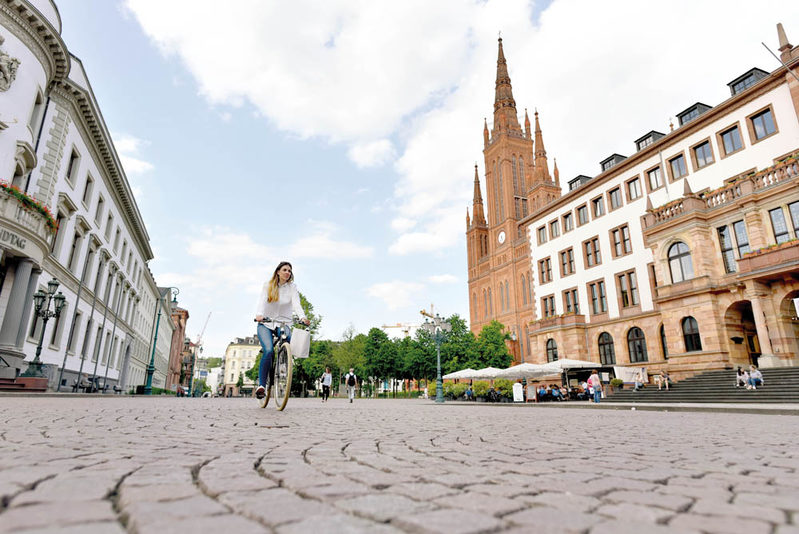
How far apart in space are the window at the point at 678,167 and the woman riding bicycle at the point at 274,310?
97.1ft

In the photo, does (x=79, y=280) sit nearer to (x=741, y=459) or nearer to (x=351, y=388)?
(x=351, y=388)

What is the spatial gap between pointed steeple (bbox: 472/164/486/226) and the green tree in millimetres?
25963

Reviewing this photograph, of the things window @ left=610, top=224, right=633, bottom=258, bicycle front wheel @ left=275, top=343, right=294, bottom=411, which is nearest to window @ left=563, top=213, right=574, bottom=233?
window @ left=610, top=224, right=633, bottom=258

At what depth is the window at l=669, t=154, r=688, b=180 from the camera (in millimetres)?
28544

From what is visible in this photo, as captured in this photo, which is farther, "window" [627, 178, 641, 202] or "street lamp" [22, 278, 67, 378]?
"window" [627, 178, 641, 202]

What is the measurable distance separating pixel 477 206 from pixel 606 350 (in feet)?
147

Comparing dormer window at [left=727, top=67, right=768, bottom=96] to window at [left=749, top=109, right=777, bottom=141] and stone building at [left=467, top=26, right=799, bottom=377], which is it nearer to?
stone building at [left=467, top=26, right=799, bottom=377]

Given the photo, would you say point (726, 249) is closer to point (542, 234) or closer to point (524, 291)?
point (542, 234)

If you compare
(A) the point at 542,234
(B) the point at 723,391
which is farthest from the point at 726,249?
(A) the point at 542,234

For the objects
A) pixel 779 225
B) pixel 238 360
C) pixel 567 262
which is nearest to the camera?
pixel 779 225

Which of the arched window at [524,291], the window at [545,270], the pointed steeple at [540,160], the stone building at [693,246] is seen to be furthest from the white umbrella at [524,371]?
the pointed steeple at [540,160]

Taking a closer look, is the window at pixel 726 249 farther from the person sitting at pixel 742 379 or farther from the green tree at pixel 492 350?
the green tree at pixel 492 350

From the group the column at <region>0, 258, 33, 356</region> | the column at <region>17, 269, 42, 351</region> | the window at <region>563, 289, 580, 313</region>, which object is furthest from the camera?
the window at <region>563, 289, 580, 313</region>

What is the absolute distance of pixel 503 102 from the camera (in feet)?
230
